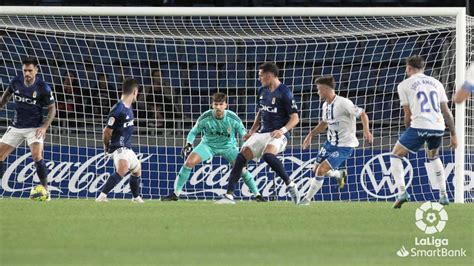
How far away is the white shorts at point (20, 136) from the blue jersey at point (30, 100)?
0.05m

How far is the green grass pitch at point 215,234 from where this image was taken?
668 centimetres

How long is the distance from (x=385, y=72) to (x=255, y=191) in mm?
4796

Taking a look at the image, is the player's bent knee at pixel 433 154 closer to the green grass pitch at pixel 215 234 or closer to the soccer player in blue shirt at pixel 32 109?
the green grass pitch at pixel 215 234

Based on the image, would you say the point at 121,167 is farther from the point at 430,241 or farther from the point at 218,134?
the point at 430,241

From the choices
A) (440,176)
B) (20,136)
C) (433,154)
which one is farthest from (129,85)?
(440,176)

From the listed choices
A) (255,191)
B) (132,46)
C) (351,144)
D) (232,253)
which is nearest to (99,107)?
(132,46)

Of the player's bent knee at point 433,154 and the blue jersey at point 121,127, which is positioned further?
the blue jersey at point 121,127

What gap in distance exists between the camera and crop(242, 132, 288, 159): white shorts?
11.8m

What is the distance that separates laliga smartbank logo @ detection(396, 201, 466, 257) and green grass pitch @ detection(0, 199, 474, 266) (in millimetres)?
62

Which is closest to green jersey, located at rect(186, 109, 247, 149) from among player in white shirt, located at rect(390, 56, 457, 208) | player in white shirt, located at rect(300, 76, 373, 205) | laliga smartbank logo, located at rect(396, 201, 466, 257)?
player in white shirt, located at rect(300, 76, 373, 205)

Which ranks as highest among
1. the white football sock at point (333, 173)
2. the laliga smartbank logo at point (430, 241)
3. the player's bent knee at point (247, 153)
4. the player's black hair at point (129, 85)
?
the player's black hair at point (129, 85)

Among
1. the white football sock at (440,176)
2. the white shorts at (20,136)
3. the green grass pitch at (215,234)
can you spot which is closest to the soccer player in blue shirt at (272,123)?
the green grass pitch at (215,234)

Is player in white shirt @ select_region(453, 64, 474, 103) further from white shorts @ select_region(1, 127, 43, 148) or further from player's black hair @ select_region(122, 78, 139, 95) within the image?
white shorts @ select_region(1, 127, 43, 148)

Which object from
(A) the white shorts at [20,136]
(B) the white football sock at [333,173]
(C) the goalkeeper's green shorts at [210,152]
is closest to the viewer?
(A) the white shorts at [20,136]
